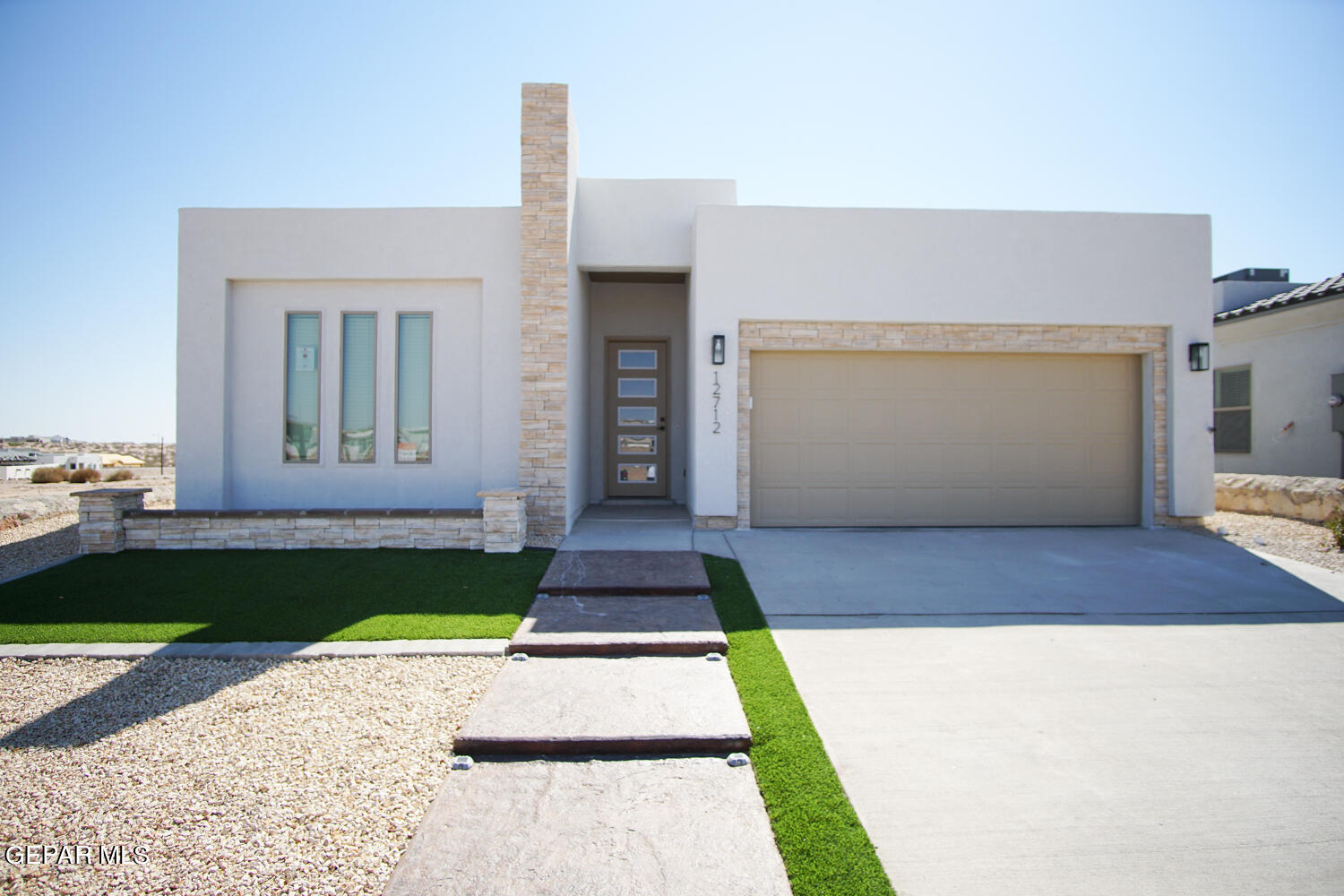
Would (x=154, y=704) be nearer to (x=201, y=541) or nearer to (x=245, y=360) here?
(x=201, y=541)

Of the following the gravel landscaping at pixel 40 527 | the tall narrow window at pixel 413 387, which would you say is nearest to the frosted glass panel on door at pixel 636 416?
the tall narrow window at pixel 413 387

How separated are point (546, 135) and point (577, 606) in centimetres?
557

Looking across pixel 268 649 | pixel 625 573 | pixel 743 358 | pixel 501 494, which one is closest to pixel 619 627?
pixel 625 573

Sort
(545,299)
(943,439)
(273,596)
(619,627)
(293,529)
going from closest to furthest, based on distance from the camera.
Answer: (619,627) < (273,596) < (293,529) < (545,299) < (943,439)

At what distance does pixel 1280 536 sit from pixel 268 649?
10838 mm

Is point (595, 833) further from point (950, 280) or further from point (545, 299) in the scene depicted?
point (950, 280)

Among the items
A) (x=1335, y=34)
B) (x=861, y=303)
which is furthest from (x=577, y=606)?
(x=1335, y=34)

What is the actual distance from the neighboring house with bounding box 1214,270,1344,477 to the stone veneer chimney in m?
11.4

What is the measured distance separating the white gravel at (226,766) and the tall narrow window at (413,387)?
4472mm

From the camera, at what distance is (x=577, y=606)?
17.5 feet

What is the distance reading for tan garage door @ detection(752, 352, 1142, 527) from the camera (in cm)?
880

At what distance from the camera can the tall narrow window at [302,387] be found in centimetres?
862

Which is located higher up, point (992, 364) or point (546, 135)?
point (546, 135)

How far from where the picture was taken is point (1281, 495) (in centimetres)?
965
